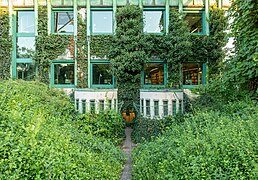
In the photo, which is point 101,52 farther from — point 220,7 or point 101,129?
point 220,7

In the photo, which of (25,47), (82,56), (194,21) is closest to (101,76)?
(82,56)

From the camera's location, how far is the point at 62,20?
1129cm

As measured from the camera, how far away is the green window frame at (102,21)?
36.9 feet

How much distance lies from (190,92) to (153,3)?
461cm

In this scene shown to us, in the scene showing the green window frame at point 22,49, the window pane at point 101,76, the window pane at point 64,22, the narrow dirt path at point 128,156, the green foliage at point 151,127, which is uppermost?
the window pane at point 64,22

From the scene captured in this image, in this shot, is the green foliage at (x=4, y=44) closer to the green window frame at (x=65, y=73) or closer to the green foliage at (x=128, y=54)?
the green window frame at (x=65, y=73)

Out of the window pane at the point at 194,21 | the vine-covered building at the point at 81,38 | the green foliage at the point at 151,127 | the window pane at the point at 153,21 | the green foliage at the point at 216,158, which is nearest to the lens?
the green foliage at the point at 216,158

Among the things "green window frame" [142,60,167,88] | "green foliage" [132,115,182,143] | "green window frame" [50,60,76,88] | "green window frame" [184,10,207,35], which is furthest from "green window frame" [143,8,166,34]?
"green foliage" [132,115,182,143]

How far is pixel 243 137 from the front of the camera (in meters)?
3.67

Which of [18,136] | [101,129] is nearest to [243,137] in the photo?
[18,136]

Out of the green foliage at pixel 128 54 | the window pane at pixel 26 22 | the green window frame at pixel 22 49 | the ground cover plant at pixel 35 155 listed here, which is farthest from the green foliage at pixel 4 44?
the ground cover plant at pixel 35 155

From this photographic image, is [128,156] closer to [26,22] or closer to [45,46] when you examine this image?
[45,46]

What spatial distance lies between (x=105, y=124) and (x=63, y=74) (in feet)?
14.6

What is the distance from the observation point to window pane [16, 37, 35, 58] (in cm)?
1118
